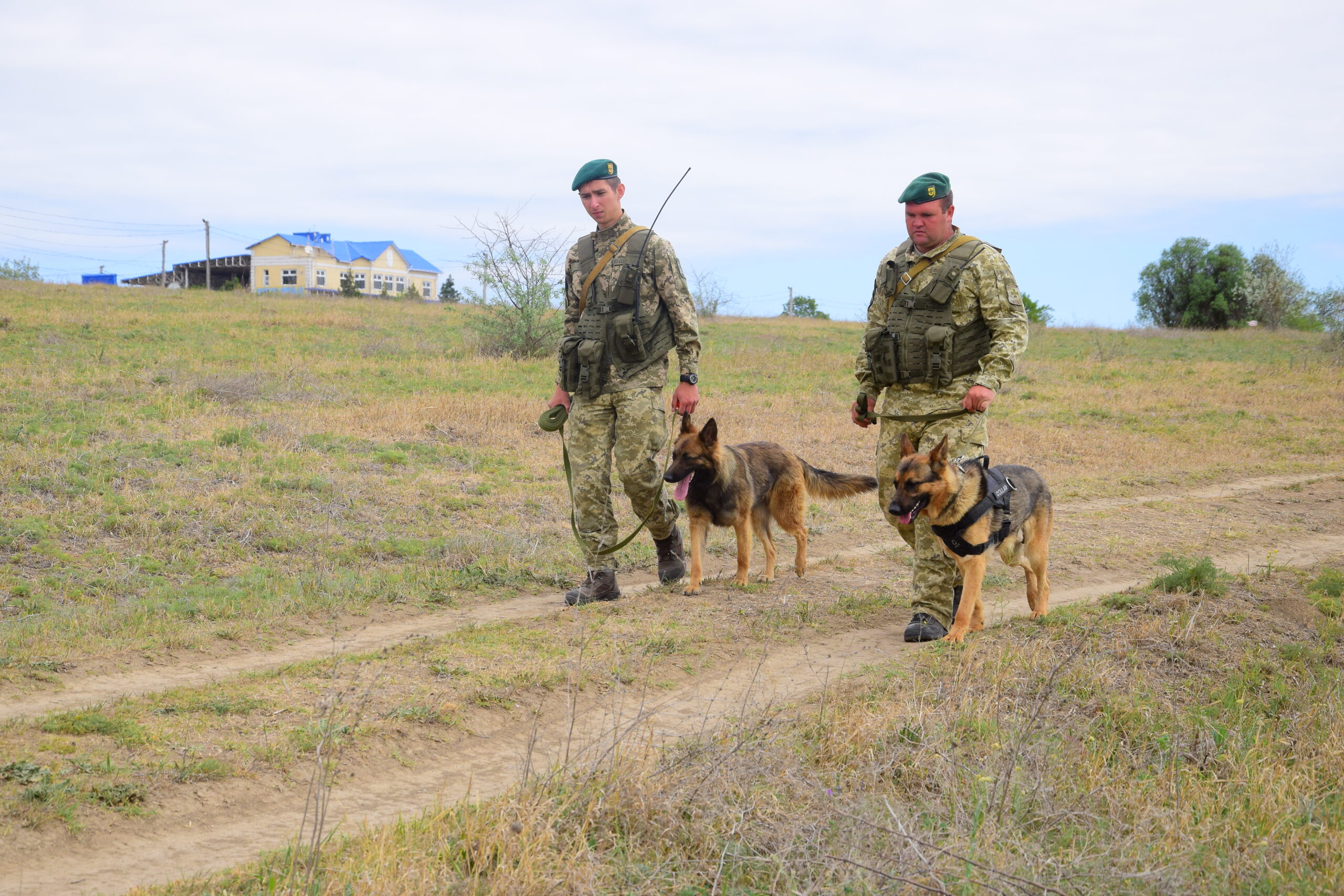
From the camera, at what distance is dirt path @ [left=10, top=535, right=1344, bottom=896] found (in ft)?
9.38

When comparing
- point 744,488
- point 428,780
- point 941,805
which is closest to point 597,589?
point 744,488

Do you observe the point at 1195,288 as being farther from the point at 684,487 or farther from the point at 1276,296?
the point at 684,487

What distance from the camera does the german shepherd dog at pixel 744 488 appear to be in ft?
21.3

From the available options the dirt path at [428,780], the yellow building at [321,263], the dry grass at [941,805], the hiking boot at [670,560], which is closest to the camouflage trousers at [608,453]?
the hiking boot at [670,560]

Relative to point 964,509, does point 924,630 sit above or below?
below

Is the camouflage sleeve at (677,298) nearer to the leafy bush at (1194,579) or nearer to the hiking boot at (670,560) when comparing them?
the hiking boot at (670,560)

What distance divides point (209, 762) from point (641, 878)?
5.48ft

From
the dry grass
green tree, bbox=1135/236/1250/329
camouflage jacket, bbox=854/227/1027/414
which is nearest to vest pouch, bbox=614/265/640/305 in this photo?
camouflage jacket, bbox=854/227/1027/414

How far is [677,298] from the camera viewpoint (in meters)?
6.19

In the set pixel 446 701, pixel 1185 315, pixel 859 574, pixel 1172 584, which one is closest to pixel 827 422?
pixel 859 574

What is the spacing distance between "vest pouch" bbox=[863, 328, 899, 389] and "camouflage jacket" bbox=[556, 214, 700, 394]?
1082 mm

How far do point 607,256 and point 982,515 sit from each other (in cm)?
275

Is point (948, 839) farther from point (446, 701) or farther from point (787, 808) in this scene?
point (446, 701)

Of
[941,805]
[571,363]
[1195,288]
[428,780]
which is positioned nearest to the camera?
[941,805]
